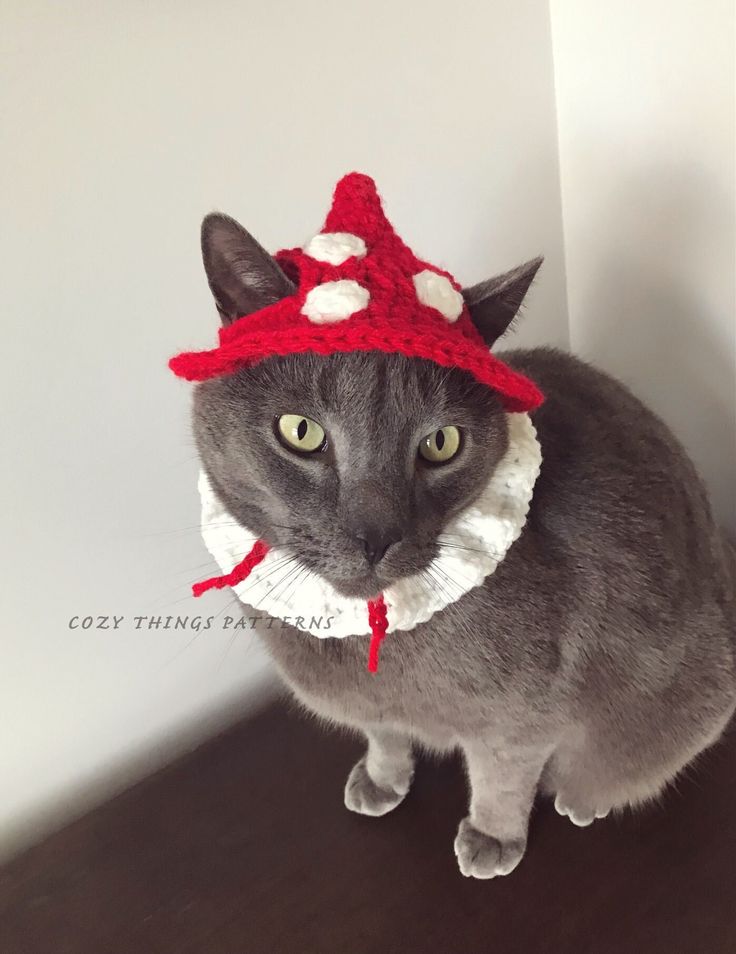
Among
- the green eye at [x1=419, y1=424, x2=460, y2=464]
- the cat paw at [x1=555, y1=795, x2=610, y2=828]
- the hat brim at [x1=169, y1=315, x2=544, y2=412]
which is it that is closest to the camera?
the hat brim at [x1=169, y1=315, x2=544, y2=412]

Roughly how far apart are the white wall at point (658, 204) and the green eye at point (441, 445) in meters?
0.53

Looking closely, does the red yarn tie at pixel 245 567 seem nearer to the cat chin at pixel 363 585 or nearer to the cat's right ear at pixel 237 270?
the cat chin at pixel 363 585

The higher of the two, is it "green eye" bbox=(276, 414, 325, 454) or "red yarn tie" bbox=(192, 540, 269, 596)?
"green eye" bbox=(276, 414, 325, 454)

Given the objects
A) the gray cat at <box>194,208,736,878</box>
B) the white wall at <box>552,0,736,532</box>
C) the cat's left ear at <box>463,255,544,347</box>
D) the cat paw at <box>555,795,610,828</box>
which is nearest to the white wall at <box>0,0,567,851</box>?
the white wall at <box>552,0,736,532</box>

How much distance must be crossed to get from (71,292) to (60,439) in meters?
0.15

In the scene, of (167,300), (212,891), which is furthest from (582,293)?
(212,891)

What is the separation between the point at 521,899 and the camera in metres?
0.78

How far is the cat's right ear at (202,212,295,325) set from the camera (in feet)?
1.71

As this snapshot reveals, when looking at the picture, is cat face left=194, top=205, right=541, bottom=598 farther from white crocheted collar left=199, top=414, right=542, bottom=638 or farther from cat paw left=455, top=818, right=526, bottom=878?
cat paw left=455, top=818, right=526, bottom=878

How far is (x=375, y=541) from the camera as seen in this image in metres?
0.53

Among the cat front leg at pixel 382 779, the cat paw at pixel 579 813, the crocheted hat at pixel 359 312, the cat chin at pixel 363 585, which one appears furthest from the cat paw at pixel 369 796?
the crocheted hat at pixel 359 312

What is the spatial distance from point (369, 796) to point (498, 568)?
0.39 metres

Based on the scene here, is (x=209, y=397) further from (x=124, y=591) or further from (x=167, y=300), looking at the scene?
(x=124, y=591)

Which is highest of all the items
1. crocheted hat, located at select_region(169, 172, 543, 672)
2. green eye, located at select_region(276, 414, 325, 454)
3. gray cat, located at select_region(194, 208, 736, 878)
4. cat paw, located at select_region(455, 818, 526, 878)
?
crocheted hat, located at select_region(169, 172, 543, 672)
